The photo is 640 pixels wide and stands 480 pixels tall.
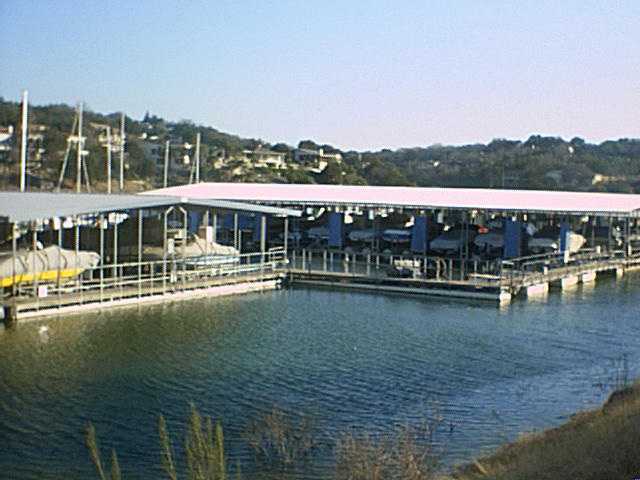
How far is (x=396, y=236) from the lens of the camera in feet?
126

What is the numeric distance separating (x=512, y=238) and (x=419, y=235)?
11.6ft

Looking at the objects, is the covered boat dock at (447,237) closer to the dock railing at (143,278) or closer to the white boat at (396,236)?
the white boat at (396,236)

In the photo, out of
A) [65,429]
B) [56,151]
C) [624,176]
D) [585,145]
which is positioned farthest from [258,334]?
[585,145]

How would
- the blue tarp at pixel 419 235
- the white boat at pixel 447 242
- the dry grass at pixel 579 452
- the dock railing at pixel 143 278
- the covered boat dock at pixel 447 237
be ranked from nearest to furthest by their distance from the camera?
the dry grass at pixel 579 452 < the dock railing at pixel 143 278 < the covered boat dock at pixel 447 237 < the white boat at pixel 447 242 < the blue tarp at pixel 419 235

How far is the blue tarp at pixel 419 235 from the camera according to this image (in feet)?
120

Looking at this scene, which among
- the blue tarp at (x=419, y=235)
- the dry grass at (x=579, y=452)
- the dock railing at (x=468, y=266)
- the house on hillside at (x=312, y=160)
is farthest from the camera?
the house on hillside at (x=312, y=160)

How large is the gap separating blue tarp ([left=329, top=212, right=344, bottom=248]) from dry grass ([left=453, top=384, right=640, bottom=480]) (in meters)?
25.9

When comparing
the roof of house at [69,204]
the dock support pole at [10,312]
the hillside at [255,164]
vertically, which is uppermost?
the hillside at [255,164]

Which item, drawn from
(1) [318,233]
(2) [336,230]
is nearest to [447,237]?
(2) [336,230]

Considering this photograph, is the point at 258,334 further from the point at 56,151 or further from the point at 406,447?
the point at 56,151

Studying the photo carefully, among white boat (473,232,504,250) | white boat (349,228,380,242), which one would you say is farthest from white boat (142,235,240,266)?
white boat (473,232,504,250)

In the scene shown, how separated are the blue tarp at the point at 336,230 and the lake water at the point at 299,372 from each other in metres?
13.8

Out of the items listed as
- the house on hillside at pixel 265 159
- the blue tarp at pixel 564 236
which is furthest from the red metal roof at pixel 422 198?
the house on hillside at pixel 265 159

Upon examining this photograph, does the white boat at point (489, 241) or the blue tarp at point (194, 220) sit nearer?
the white boat at point (489, 241)
